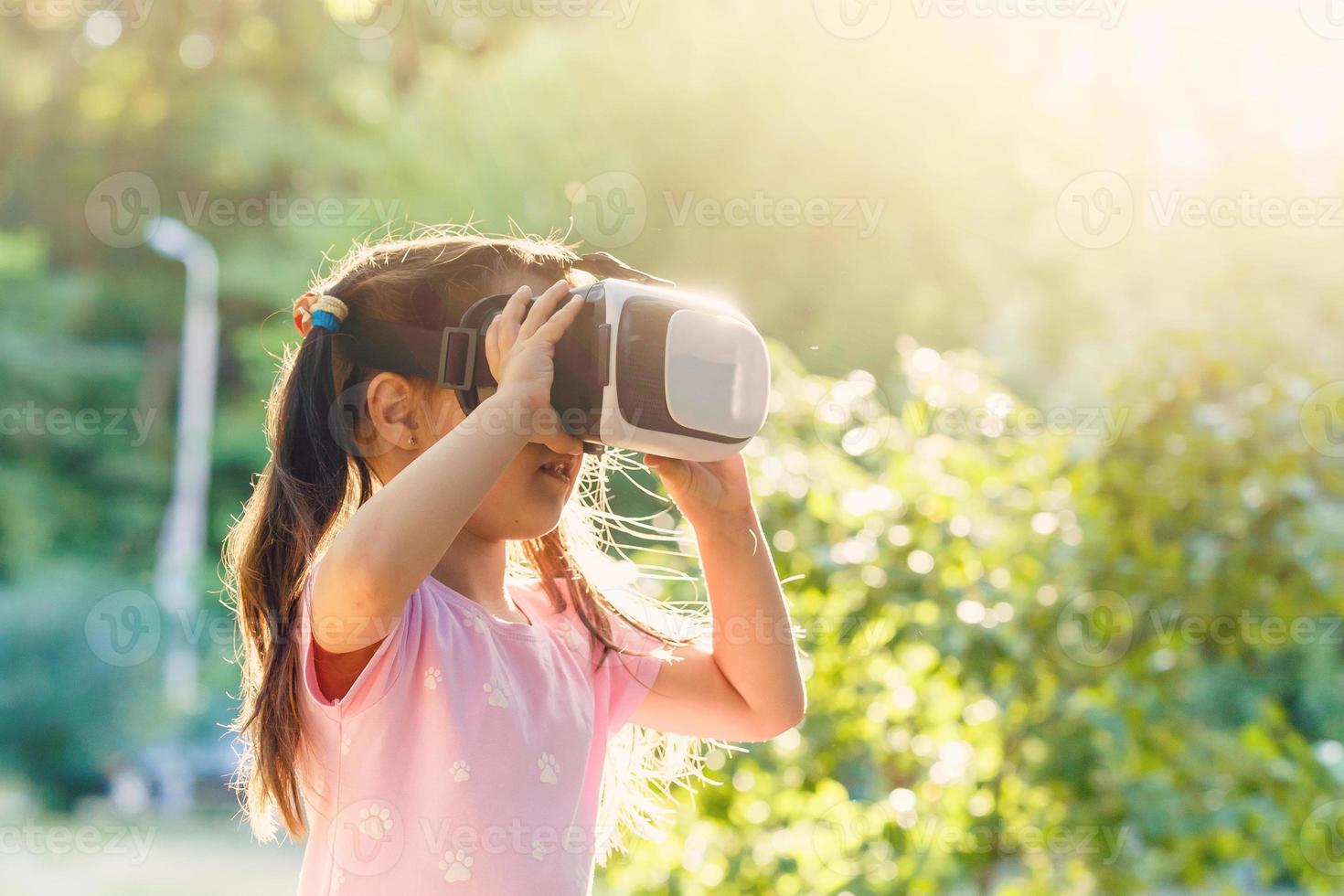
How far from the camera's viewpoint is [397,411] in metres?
1.04

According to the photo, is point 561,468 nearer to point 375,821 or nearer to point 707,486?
point 707,486

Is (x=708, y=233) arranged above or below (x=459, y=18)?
below

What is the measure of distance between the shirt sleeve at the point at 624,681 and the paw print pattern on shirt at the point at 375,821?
0.24m

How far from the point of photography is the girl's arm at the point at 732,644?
3.61ft

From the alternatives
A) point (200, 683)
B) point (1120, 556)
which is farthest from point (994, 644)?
point (200, 683)

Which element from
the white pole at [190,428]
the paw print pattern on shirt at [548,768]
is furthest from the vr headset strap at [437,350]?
the white pole at [190,428]

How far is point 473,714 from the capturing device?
3.15ft

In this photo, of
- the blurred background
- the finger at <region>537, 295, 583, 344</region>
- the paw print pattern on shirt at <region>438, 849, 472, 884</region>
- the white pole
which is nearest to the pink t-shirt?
the paw print pattern on shirt at <region>438, 849, 472, 884</region>

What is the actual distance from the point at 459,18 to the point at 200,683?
5324 mm

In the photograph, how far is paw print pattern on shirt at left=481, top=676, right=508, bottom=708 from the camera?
98 centimetres

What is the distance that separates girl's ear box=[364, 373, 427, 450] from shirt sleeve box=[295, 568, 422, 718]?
0.15 metres

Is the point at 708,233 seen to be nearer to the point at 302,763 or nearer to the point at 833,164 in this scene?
the point at 833,164

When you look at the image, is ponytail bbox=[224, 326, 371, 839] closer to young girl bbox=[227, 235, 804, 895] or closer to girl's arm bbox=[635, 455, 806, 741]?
young girl bbox=[227, 235, 804, 895]

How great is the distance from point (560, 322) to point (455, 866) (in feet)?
1.33
